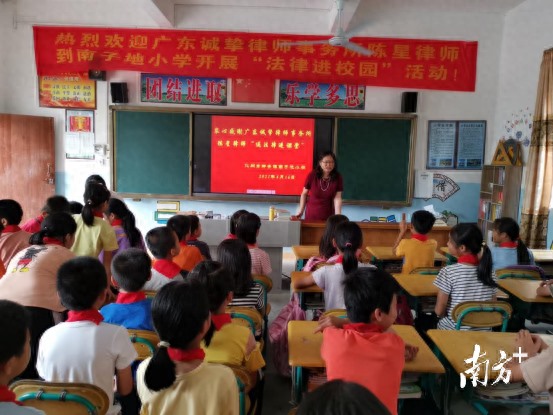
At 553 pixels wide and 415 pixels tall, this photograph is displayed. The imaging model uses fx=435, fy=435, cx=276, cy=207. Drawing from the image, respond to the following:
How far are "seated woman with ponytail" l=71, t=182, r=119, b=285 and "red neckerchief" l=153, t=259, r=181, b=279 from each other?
0.57 metres

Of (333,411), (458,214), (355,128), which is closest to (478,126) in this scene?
(458,214)

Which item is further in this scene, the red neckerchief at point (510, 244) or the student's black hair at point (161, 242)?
the red neckerchief at point (510, 244)

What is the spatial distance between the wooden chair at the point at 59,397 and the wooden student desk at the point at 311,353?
27.2 inches

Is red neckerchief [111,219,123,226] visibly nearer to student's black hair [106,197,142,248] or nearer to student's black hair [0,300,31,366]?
student's black hair [106,197,142,248]

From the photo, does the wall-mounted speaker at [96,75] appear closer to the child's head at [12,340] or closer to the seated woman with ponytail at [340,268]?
the seated woman with ponytail at [340,268]

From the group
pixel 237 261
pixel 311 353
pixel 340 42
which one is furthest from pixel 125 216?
pixel 340 42

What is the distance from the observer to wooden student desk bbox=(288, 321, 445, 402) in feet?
5.28

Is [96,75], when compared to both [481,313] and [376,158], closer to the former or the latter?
[376,158]

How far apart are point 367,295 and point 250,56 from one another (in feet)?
15.2

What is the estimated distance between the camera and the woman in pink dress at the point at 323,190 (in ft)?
14.6

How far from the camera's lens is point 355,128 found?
568 cm

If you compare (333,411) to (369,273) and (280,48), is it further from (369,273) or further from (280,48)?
(280,48)

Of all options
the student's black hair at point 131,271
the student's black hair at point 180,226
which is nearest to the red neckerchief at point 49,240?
the student's black hair at point 131,271

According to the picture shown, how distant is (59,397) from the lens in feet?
4.06
